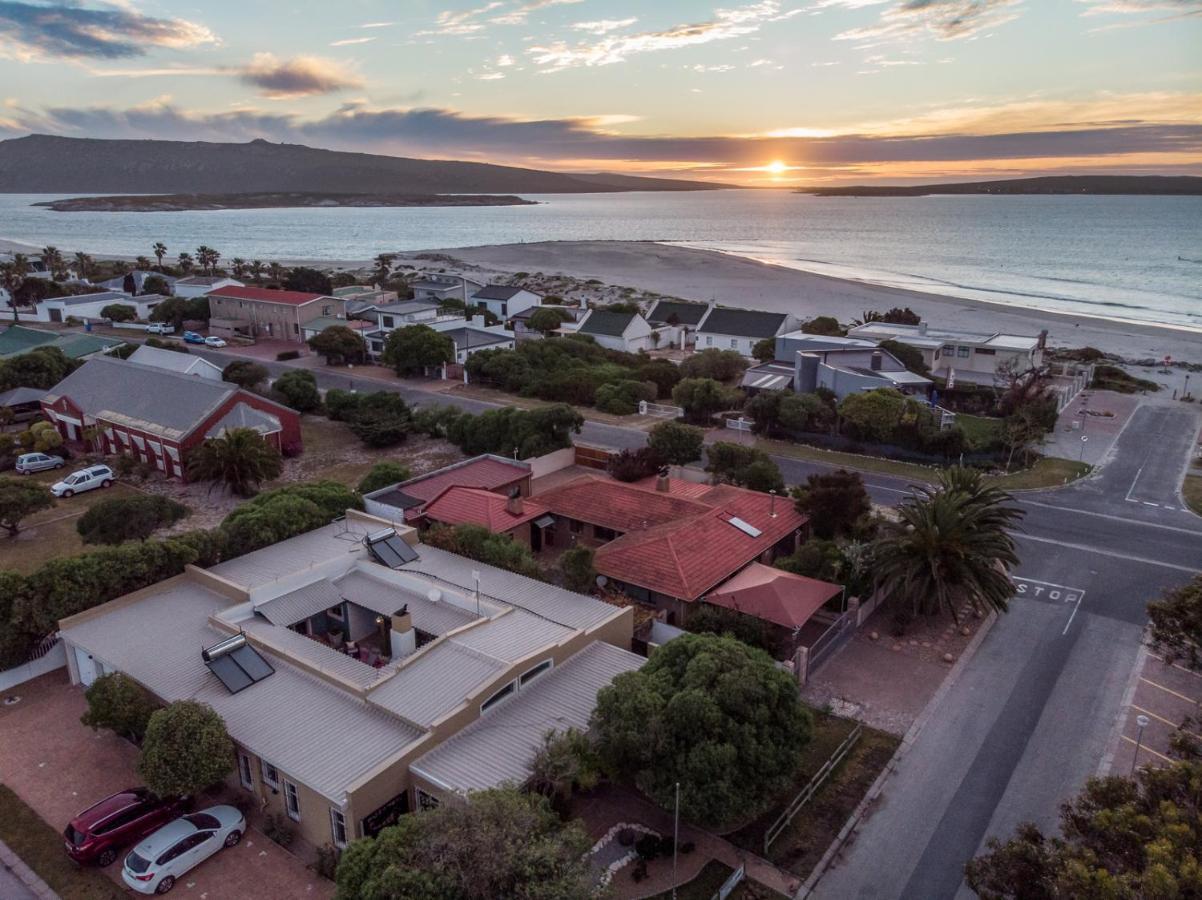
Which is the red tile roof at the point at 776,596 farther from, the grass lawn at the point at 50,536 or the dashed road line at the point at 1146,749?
the grass lawn at the point at 50,536

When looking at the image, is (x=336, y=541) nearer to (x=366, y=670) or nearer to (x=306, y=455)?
(x=366, y=670)

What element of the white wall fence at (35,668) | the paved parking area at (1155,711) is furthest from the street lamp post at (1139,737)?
the white wall fence at (35,668)

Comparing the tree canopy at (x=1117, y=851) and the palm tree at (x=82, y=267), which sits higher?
the palm tree at (x=82, y=267)

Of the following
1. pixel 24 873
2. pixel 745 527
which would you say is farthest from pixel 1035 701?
pixel 24 873

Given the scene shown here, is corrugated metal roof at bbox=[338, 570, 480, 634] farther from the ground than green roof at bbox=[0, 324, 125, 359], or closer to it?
closer to it

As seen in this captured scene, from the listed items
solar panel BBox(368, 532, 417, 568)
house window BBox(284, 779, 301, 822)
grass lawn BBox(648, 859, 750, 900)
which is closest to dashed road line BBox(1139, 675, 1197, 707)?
grass lawn BBox(648, 859, 750, 900)

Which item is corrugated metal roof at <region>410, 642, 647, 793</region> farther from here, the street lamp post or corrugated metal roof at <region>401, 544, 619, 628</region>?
the street lamp post

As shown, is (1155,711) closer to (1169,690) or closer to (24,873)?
(1169,690)
